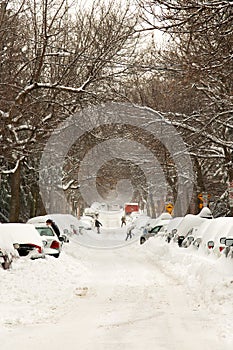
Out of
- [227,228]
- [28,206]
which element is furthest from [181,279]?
[28,206]

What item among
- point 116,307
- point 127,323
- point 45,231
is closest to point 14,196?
point 45,231

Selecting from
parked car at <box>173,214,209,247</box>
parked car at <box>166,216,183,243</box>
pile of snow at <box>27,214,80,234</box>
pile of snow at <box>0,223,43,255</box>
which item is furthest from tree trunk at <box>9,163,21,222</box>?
pile of snow at <box>0,223,43,255</box>

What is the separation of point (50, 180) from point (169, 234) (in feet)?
47.6

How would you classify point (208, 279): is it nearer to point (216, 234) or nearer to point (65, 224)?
point (216, 234)

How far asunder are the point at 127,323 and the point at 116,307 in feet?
6.13

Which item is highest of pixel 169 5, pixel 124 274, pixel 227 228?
pixel 169 5

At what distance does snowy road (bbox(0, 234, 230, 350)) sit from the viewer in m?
7.50

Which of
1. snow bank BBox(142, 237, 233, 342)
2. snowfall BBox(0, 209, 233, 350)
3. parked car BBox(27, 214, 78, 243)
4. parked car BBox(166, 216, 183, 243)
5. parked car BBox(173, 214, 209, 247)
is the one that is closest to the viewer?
snowfall BBox(0, 209, 233, 350)

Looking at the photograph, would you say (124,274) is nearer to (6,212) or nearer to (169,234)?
(169,234)

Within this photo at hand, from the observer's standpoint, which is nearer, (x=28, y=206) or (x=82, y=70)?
(x=82, y=70)

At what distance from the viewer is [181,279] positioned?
1562 cm

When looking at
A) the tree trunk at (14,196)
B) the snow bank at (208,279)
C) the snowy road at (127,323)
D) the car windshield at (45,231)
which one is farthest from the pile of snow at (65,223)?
the snowy road at (127,323)

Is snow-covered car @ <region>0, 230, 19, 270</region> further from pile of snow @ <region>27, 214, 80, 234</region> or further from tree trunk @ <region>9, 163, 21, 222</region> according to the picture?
pile of snow @ <region>27, 214, 80, 234</region>

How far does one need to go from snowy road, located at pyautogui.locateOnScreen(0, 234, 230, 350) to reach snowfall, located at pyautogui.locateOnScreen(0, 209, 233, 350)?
1 centimetres
